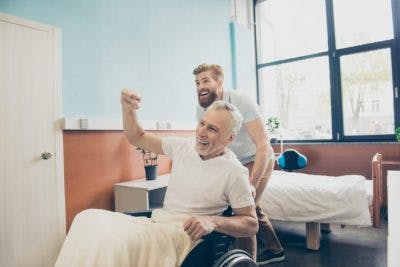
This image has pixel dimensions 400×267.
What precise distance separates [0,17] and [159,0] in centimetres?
162

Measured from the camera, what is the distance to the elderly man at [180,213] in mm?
922

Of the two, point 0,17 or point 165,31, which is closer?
point 0,17

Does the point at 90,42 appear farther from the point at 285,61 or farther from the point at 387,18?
the point at 387,18

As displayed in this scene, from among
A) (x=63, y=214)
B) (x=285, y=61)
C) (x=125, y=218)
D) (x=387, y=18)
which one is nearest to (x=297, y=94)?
(x=285, y=61)

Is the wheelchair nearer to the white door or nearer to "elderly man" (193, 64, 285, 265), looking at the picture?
"elderly man" (193, 64, 285, 265)

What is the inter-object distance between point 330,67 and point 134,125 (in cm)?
351

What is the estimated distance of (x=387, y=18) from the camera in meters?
3.72

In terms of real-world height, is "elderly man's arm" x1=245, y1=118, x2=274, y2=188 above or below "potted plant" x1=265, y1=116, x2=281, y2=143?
below

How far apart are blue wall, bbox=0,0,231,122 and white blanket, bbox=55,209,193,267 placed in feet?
4.69

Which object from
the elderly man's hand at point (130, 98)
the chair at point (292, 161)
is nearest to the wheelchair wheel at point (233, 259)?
the elderly man's hand at point (130, 98)

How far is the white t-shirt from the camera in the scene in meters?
1.15

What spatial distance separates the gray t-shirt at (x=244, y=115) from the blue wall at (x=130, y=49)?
110 cm

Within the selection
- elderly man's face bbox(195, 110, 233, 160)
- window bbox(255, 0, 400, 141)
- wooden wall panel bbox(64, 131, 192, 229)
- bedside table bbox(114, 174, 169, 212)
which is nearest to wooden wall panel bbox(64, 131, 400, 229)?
wooden wall panel bbox(64, 131, 192, 229)

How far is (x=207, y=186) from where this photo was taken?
1.18 m
